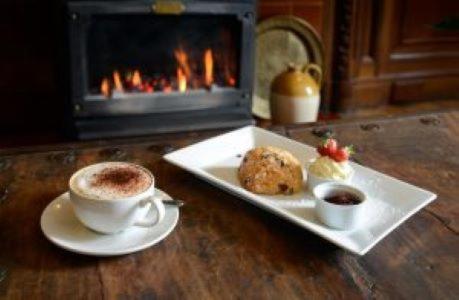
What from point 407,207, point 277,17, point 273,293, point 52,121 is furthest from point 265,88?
point 273,293

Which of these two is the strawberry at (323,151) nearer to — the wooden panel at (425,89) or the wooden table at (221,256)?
the wooden table at (221,256)

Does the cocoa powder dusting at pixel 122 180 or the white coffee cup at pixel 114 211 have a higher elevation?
the cocoa powder dusting at pixel 122 180

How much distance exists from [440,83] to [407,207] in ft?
7.58

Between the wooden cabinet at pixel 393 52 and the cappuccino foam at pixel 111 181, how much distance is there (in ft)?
6.46

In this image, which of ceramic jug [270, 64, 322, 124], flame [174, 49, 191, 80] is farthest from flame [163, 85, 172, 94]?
ceramic jug [270, 64, 322, 124]

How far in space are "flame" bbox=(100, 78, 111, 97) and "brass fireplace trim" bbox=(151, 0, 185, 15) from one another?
35 centimetres

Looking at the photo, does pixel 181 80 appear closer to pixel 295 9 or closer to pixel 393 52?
pixel 295 9

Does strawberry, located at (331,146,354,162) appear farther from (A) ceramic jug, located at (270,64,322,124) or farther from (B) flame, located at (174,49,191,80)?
(B) flame, located at (174,49,191,80)

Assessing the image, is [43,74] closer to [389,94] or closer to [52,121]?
[52,121]

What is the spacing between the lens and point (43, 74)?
229 centimetres

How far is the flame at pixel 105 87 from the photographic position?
212 cm

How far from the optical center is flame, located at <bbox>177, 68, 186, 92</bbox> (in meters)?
2.25

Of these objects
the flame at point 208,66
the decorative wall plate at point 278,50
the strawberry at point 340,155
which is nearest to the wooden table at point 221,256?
the strawberry at point 340,155

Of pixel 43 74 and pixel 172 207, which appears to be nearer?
pixel 172 207
